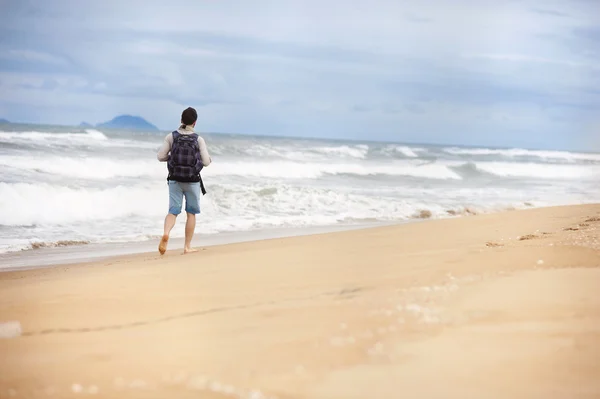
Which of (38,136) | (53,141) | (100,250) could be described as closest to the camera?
(100,250)

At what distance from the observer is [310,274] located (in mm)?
4652

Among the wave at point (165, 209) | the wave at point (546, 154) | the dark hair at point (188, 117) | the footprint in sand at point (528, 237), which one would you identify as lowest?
the wave at point (546, 154)

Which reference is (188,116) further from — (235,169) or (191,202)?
(235,169)

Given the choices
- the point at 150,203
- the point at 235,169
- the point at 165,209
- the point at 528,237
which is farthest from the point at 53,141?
the point at 528,237

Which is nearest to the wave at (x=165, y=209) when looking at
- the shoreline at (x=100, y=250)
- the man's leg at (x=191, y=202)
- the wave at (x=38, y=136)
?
the shoreline at (x=100, y=250)

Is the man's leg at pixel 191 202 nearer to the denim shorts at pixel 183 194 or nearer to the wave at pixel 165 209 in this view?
the denim shorts at pixel 183 194

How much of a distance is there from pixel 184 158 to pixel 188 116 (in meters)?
0.42

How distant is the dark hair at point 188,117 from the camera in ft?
22.5

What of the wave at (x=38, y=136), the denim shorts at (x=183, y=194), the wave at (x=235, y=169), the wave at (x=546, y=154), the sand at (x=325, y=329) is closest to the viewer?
the sand at (x=325, y=329)

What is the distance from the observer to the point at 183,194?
23.7 feet

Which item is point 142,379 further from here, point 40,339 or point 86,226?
point 86,226

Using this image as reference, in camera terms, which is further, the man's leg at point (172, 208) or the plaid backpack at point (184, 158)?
the man's leg at point (172, 208)

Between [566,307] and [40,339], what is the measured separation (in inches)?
97.7

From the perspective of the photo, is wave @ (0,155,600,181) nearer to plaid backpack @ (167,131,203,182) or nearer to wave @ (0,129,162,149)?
wave @ (0,129,162,149)
